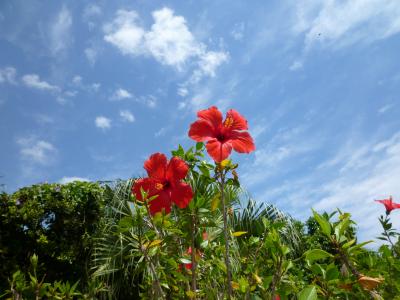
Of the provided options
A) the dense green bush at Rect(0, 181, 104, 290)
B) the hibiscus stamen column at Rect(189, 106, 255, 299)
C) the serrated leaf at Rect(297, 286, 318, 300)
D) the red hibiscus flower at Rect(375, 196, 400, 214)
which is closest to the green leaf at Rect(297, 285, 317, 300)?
the serrated leaf at Rect(297, 286, 318, 300)

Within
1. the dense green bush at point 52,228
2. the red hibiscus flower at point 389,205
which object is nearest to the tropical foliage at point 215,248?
the red hibiscus flower at point 389,205

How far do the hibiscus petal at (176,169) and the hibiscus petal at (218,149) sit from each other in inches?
5.1

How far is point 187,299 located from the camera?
147cm

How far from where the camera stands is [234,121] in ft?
4.92

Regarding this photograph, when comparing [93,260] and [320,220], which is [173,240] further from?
[93,260]

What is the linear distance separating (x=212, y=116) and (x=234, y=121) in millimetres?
91

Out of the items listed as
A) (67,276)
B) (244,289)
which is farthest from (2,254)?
(244,289)

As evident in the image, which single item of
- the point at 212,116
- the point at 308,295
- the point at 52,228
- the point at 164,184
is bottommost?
the point at 308,295

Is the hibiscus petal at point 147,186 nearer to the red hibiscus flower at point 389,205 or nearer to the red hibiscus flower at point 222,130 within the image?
the red hibiscus flower at point 222,130

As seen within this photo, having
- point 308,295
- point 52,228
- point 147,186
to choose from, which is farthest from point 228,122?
point 52,228

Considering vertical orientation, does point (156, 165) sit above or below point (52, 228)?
below

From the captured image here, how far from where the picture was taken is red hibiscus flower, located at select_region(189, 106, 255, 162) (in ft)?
4.75

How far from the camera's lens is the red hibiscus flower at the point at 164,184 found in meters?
1.37

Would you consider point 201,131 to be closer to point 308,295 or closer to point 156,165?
point 156,165
